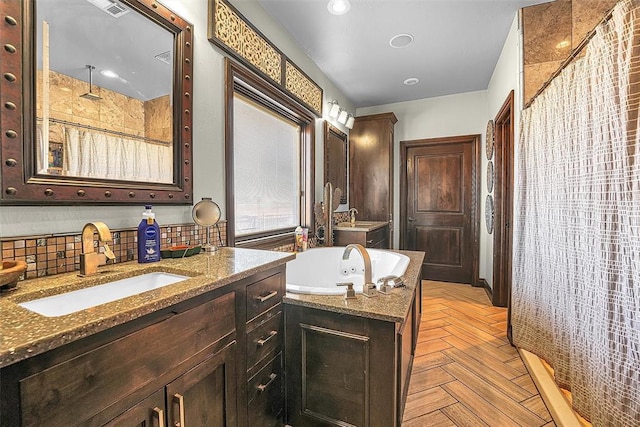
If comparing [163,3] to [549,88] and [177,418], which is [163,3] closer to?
[177,418]

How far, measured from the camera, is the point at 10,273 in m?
0.78

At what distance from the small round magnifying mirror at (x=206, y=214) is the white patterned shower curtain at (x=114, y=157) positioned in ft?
0.64

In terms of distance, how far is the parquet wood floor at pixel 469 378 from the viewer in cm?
151

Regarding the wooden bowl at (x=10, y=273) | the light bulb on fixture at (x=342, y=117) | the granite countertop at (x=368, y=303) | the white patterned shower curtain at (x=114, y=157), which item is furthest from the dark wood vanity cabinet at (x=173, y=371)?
the light bulb on fixture at (x=342, y=117)

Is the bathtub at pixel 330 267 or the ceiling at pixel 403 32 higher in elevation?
the ceiling at pixel 403 32

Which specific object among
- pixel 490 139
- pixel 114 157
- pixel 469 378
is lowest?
pixel 469 378

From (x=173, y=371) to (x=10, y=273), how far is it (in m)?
0.52

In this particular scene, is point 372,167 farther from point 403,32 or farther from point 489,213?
point 403,32

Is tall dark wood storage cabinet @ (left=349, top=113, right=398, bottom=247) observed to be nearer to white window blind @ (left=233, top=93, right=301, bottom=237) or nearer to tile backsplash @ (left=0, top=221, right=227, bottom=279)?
white window blind @ (left=233, top=93, right=301, bottom=237)

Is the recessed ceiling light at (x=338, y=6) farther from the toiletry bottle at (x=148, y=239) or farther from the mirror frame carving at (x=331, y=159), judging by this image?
the toiletry bottle at (x=148, y=239)

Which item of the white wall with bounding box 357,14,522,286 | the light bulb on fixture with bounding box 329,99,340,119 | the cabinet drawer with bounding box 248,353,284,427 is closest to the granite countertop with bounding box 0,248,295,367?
the cabinet drawer with bounding box 248,353,284,427

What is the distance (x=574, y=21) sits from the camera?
205cm

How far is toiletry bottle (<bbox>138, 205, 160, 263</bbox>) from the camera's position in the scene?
1.19 m

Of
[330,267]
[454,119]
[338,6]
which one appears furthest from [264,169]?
[454,119]
